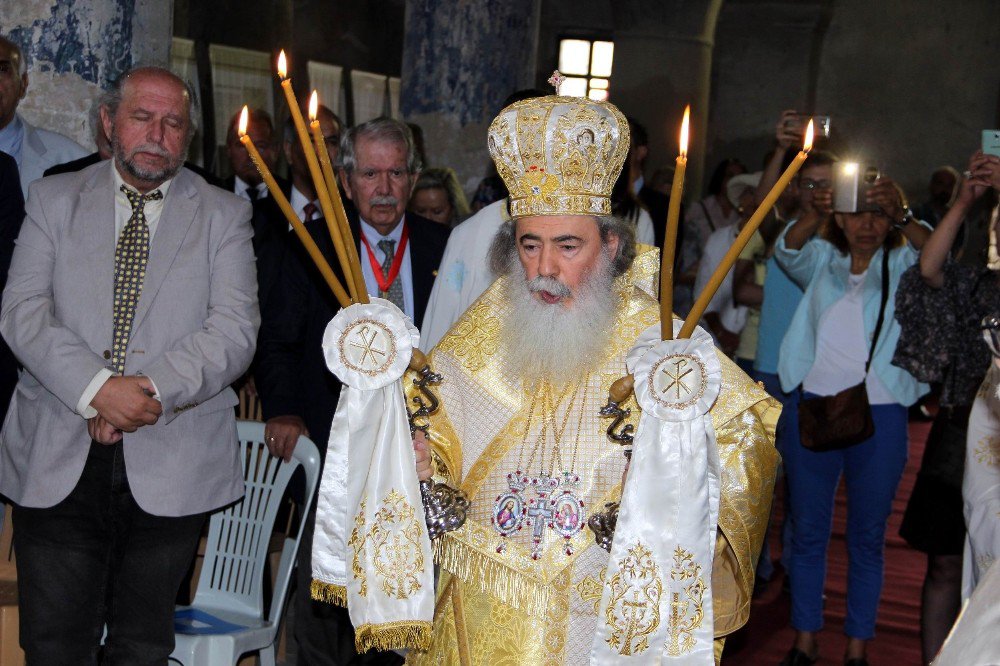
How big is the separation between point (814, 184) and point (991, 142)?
46.7 inches

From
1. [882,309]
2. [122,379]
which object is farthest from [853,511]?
[122,379]

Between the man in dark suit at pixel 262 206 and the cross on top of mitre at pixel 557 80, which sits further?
the man in dark suit at pixel 262 206

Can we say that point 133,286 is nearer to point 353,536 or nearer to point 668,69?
point 353,536

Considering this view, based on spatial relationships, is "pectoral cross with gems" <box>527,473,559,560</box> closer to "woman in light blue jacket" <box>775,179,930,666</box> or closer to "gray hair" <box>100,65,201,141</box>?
"gray hair" <box>100,65,201,141</box>

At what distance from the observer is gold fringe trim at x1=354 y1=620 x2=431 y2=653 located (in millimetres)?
2760

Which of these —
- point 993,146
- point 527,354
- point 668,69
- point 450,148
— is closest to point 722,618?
point 527,354

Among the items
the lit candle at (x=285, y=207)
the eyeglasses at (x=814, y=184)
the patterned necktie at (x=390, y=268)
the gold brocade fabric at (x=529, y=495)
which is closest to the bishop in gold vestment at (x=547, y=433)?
the gold brocade fabric at (x=529, y=495)

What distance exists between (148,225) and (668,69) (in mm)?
11505

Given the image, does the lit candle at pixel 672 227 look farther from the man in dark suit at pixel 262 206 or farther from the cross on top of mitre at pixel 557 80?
the man in dark suit at pixel 262 206

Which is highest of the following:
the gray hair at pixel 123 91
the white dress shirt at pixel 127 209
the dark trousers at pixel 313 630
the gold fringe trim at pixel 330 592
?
the gray hair at pixel 123 91

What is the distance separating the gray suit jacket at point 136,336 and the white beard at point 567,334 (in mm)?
995

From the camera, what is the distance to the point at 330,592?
2.85m

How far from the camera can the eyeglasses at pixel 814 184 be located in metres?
5.40

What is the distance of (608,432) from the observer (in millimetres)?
2848
